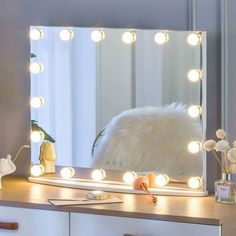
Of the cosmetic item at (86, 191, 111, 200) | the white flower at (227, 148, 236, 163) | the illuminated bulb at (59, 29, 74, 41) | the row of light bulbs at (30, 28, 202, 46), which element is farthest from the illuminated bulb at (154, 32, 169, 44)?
the cosmetic item at (86, 191, 111, 200)

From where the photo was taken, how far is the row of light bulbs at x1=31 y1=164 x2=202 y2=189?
250cm

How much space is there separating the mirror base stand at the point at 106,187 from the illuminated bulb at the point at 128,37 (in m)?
0.58

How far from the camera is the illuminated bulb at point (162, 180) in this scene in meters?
2.54

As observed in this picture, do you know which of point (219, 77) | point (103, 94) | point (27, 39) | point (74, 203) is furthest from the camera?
point (27, 39)

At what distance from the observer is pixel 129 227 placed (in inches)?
85.4

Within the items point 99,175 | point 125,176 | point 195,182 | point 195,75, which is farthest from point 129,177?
point 195,75

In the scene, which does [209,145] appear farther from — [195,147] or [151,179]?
[151,179]

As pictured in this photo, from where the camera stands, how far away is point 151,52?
8.42ft

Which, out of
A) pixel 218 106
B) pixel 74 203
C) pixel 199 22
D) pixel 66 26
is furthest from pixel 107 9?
pixel 74 203

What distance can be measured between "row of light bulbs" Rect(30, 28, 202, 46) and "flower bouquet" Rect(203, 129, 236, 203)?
14.3 inches

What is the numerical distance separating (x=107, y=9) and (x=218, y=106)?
2.03 feet

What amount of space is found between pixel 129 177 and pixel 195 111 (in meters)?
0.38

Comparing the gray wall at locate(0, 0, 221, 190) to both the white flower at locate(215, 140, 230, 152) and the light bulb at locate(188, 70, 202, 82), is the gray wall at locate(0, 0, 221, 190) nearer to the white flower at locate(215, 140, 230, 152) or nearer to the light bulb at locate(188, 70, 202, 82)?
the light bulb at locate(188, 70, 202, 82)

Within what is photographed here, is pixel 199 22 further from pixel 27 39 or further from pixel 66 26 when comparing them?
pixel 27 39
